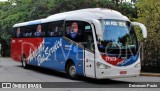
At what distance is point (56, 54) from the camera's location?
19.0 meters

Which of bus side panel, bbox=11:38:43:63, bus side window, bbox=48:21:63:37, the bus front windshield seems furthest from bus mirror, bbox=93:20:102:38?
bus side panel, bbox=11:38:43:63

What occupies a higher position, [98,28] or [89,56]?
[98,28]

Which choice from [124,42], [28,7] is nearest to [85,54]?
[124,42]

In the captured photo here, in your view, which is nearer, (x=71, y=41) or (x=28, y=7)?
(x=71, y=41)

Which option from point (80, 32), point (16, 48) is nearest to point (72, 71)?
point (80, 32)

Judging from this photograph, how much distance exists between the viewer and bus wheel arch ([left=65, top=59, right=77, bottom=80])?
17056 mm

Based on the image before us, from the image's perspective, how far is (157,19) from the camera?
22984mm

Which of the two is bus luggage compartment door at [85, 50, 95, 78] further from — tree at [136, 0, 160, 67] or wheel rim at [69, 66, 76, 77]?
tree at [136, 0, 160, 67]

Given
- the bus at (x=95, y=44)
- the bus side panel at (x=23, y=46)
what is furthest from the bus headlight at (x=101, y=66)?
the bus side panel at (x=23, y=46)

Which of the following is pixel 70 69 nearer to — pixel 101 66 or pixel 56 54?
pixel 56 54

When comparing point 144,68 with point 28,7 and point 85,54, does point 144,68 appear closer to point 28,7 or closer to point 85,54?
point 85,54

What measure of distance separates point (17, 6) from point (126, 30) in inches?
1562

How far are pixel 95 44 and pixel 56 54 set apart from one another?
434 centimetres

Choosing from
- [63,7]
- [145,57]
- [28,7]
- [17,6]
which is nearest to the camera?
[145,57]
